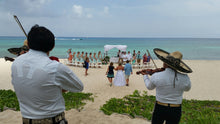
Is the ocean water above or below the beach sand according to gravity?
above

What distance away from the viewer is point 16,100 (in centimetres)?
653

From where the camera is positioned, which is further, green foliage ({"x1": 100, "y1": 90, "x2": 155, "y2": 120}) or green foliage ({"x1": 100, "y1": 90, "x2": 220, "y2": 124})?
green foliage ({"x1": 100, "y1": 90, "x2": 155, "y2": 120})

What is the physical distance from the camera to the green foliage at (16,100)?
230 inches

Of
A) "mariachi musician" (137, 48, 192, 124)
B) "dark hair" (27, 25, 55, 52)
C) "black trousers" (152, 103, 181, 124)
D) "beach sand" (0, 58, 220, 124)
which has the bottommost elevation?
"beach sand" (0, 58, 220, 124)

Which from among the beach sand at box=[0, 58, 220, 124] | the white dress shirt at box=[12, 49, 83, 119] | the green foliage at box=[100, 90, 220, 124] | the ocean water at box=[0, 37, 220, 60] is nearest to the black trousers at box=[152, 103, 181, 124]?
the white dress shirt at box=[12, 49, 83, 119]

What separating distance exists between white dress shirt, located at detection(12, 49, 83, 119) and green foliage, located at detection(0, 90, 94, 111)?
4193 mm

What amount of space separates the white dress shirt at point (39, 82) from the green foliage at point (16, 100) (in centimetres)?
419

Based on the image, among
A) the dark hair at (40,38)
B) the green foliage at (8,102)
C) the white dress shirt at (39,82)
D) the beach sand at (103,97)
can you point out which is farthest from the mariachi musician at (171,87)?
the green foliage at (8,102)

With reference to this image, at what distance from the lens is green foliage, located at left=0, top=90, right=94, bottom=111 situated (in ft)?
19.2

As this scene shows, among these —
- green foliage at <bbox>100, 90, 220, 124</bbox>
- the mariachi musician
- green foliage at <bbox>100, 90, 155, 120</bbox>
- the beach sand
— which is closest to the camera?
the mariachi musician

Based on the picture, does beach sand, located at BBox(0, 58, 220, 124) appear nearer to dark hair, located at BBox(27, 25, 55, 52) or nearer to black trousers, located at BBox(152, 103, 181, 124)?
black trousers, located at BBox(152, 103, 181, 124)

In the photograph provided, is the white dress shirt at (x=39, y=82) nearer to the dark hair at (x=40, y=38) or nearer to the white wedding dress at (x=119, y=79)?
the dark hair at (x=40, y=38)

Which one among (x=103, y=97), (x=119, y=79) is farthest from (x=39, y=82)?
(x=119, y=79)

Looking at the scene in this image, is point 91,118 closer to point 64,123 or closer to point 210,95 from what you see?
point 64,123
